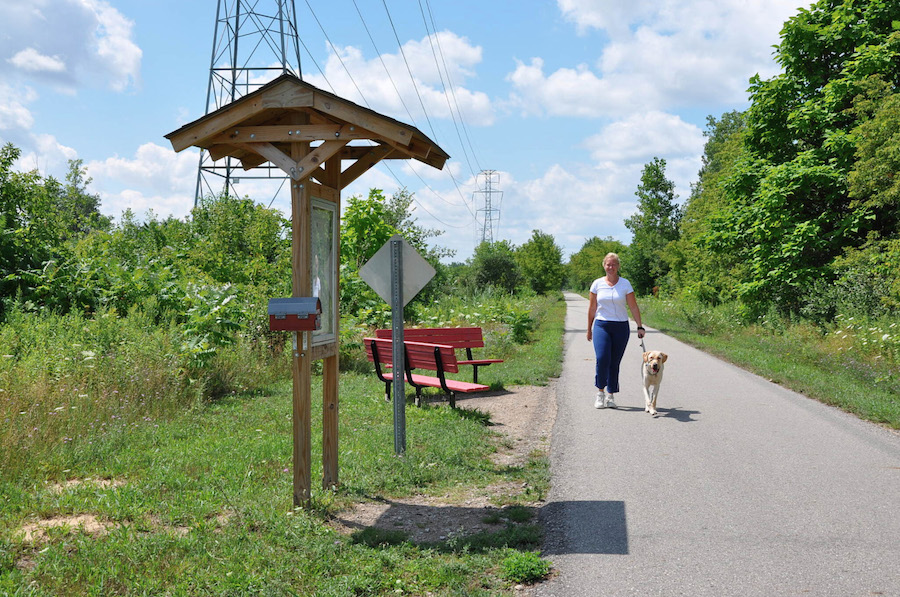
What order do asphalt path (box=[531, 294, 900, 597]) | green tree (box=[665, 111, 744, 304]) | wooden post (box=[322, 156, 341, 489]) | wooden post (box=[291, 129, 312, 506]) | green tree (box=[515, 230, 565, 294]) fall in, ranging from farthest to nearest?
green tree (box=[515, 230, 565, 294]) < green tree (box=[665, 111, 744, 304]) < wooden post (box=[322, 156, 341, 489]) < wooden post (box=[291, 129, 312, 506]) < asphalt path (box=[531, 294, 900, 597])

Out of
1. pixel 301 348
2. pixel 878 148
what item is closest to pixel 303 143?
pixel 301 348

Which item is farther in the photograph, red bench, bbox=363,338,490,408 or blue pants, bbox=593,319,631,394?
red bench, bbox=363,338,490,408

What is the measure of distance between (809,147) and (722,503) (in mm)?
18651

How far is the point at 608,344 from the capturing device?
9.79 m

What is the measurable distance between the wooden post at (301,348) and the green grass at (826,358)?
22.8 feet

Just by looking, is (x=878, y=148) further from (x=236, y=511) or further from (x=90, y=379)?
(x=90, y=379)

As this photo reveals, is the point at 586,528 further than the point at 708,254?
No

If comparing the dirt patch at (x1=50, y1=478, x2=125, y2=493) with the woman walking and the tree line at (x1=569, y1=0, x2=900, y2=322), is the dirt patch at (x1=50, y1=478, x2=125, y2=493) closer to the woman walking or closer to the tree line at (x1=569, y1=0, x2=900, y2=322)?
the woman walking

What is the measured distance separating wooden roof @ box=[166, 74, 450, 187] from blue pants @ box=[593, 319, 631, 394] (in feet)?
15.7

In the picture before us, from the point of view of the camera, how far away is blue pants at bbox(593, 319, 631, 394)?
31.9ft

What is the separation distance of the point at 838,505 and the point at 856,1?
1971 centimetres

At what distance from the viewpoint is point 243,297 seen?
13789 millimetres

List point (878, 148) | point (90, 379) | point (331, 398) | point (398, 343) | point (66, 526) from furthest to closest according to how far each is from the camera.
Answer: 1. point (878, 148)
2. point (90, 379)
3. point (398, 343)
4. point (331, 398)
5. point (66, 526)

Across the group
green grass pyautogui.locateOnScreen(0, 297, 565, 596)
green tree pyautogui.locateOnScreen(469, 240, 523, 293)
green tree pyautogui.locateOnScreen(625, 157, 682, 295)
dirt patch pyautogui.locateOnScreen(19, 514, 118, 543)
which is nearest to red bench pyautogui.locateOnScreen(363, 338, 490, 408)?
green grass pyautogui.locateOnScreen(0, 297, 565, 596)
